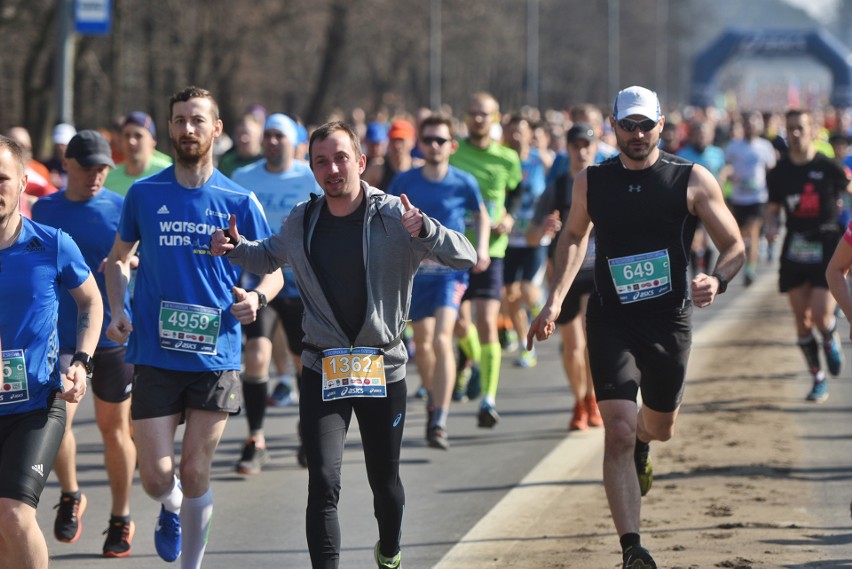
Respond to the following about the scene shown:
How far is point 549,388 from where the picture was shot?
42.3 ft

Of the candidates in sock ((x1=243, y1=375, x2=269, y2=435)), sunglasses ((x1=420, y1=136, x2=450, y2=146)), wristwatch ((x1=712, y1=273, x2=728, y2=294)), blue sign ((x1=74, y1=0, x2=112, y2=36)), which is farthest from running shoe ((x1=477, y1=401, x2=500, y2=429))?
blue sign ((x1=74, y1=0, x2=112, y2=36))

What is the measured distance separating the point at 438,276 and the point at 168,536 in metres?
3.73

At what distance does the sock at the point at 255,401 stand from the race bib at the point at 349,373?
365cm

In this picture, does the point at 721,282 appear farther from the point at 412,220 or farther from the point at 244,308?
A: the point at 244,308

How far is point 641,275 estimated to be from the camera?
686 centimetres

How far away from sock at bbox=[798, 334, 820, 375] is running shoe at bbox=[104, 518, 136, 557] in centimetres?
629

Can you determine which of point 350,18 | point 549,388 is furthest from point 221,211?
point 350,18

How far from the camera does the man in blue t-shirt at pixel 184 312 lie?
6.56m

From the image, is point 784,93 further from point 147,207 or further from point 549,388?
point 147,207

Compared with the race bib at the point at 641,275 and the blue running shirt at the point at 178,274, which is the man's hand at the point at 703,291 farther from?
the blue running shirt at the point at 178,274

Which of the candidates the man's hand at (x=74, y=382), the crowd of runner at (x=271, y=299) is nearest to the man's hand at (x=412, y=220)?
the crowd of runner at (x=271, y=299)

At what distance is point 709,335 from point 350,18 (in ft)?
90.4

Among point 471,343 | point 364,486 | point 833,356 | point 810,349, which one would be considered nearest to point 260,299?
point 364,486

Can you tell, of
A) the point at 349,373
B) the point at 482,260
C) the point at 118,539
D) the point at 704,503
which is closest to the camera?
the point at 349,373
